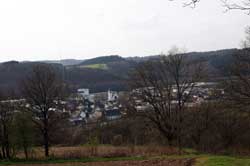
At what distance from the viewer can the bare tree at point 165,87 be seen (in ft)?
108

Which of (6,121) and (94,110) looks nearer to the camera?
(6,121)

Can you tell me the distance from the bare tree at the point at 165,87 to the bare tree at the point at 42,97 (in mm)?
6507

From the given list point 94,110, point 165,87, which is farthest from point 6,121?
point 94,110

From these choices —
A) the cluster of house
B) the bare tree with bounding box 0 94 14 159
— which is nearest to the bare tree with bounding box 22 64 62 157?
the bare tree with bounding box 0 94 14 159

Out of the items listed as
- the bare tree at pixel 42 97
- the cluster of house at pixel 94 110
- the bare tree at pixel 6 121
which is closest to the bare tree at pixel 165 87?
the bare tree at pixel 42 97

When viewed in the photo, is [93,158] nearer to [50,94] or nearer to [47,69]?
[50,94]

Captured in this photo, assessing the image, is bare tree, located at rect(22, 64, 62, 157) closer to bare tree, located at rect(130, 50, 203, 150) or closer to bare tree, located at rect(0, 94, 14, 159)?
bare tree, located at rect(0, 94, 14, 159)

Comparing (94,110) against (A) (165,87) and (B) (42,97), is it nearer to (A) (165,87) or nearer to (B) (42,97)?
(A) (165,87)

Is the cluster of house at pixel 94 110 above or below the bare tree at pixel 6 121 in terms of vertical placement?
below

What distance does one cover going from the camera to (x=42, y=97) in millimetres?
29906

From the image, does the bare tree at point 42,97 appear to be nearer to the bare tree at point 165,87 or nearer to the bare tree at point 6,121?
the bare tree at point 6,121

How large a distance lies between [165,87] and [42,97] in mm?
10476

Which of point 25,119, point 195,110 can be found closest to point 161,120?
point 195,110

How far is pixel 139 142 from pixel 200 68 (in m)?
8.46
